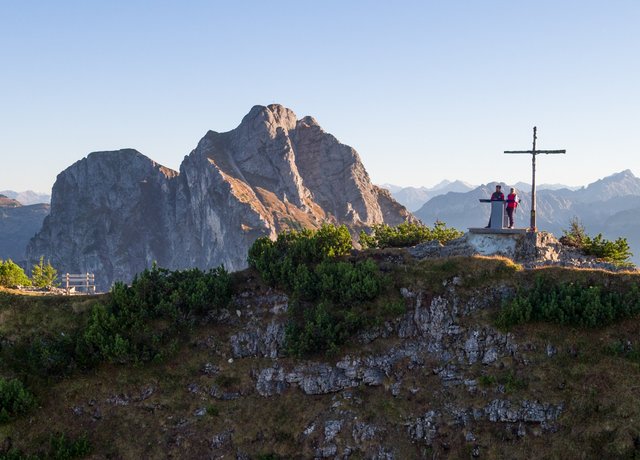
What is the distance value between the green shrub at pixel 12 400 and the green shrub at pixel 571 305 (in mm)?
30142

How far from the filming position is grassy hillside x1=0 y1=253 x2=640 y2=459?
26.9m

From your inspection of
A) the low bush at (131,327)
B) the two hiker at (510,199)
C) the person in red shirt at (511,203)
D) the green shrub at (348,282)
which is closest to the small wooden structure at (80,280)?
the low bush at (131,327)

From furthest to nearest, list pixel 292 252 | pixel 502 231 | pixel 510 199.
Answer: pixel 510 199, pixel 292 252, pixel 502 231

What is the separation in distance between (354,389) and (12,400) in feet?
70.5

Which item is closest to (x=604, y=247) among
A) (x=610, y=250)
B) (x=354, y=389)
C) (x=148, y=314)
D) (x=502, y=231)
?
(x=610, y=250)

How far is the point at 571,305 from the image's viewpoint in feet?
96.3

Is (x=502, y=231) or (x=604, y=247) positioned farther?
(x=604, y=247)

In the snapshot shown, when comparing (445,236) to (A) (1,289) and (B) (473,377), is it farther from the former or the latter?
(A) (1,289)

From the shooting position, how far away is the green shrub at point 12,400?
30.7m

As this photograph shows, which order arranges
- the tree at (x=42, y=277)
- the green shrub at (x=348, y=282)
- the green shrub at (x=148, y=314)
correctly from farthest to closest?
the tree at (x=42, y=277)
the green shrub at (x=348, y=282)
the green shrub at (x=148, y=314)

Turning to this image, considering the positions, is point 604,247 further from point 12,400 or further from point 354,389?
point 12,400

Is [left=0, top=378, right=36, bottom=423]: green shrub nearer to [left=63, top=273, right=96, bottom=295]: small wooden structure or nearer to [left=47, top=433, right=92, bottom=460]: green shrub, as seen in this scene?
[left=47, top=433, right=92, bottom=460]: green shrub

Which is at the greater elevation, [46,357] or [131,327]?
[131,327]

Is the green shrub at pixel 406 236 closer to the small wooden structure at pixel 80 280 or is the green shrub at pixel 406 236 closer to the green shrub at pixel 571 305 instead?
the green shrub at pixel 571 305
